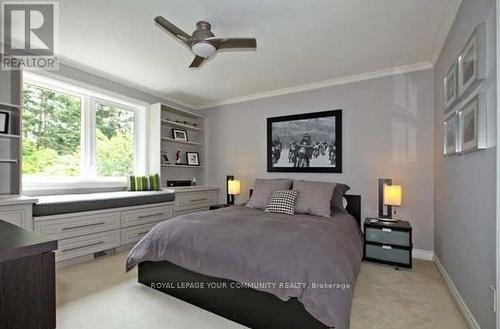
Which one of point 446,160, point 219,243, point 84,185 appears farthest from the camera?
point 84,185

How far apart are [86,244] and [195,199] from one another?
1820 millimetres

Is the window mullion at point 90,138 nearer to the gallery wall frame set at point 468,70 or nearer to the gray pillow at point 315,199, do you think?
the gray pillow at point 315,199

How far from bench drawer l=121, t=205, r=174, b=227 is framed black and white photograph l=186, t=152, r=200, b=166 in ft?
3.68

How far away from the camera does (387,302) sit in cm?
216

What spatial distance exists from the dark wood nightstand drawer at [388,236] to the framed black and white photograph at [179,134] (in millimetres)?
3391

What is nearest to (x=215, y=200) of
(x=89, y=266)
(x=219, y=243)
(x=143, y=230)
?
(x=143, y=230)

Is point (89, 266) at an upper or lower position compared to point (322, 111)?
lower

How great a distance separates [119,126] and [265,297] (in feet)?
11.4

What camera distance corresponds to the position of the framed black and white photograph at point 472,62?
1.58m

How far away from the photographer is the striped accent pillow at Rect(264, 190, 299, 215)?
9.84 feet

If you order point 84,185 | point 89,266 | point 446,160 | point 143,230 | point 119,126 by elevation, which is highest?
point 119,126

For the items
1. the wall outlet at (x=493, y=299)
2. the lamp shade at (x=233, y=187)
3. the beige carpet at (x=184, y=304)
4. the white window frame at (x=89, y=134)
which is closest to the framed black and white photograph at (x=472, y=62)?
the wall outlet at (x=493, y=299)

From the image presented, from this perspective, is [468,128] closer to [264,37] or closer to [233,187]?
[264,37]

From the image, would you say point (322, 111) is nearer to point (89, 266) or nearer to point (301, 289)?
point (301, 289)
